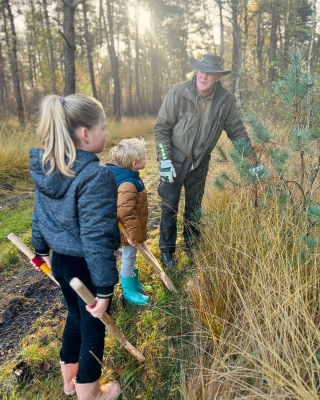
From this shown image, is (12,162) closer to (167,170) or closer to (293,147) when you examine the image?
(167,170)

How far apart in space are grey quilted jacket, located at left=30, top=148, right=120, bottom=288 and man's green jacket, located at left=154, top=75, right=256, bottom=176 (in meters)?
1.80

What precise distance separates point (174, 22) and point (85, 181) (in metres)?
28.7

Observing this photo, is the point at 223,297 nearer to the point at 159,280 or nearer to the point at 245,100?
the point at 159,280

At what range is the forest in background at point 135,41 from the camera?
11.0 metres

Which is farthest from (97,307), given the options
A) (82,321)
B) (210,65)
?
(210,65)

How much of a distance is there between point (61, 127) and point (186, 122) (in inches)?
77.2

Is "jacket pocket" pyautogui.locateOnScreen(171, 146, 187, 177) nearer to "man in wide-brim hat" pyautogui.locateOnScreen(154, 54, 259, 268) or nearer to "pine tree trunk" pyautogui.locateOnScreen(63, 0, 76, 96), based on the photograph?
"man in wide-brim hat" pyautogui.locateOnScreen(154, 54, 259, 268)

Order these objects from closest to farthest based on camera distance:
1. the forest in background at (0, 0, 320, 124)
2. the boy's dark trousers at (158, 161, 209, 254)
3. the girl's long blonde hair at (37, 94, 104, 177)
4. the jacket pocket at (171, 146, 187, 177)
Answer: the girl's long blonde hair at (37, 94, 104, 177), the jacket pocket at (171, 146, 187, 177), the boy's dark trousers at (158, 161, 209, 254), the forest in background at (0, 0, 320, 124)

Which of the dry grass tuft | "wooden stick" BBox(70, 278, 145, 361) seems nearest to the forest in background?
the dry grass tuft

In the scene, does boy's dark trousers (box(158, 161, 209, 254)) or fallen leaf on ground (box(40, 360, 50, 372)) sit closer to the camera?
fallen leaf on ground (box(40, 360, 50, 372))

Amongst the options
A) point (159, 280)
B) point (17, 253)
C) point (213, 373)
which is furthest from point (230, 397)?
point (17, 253)

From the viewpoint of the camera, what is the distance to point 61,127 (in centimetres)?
145

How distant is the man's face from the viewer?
2.99 meters

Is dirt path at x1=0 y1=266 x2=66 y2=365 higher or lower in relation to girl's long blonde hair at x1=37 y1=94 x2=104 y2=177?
lower
